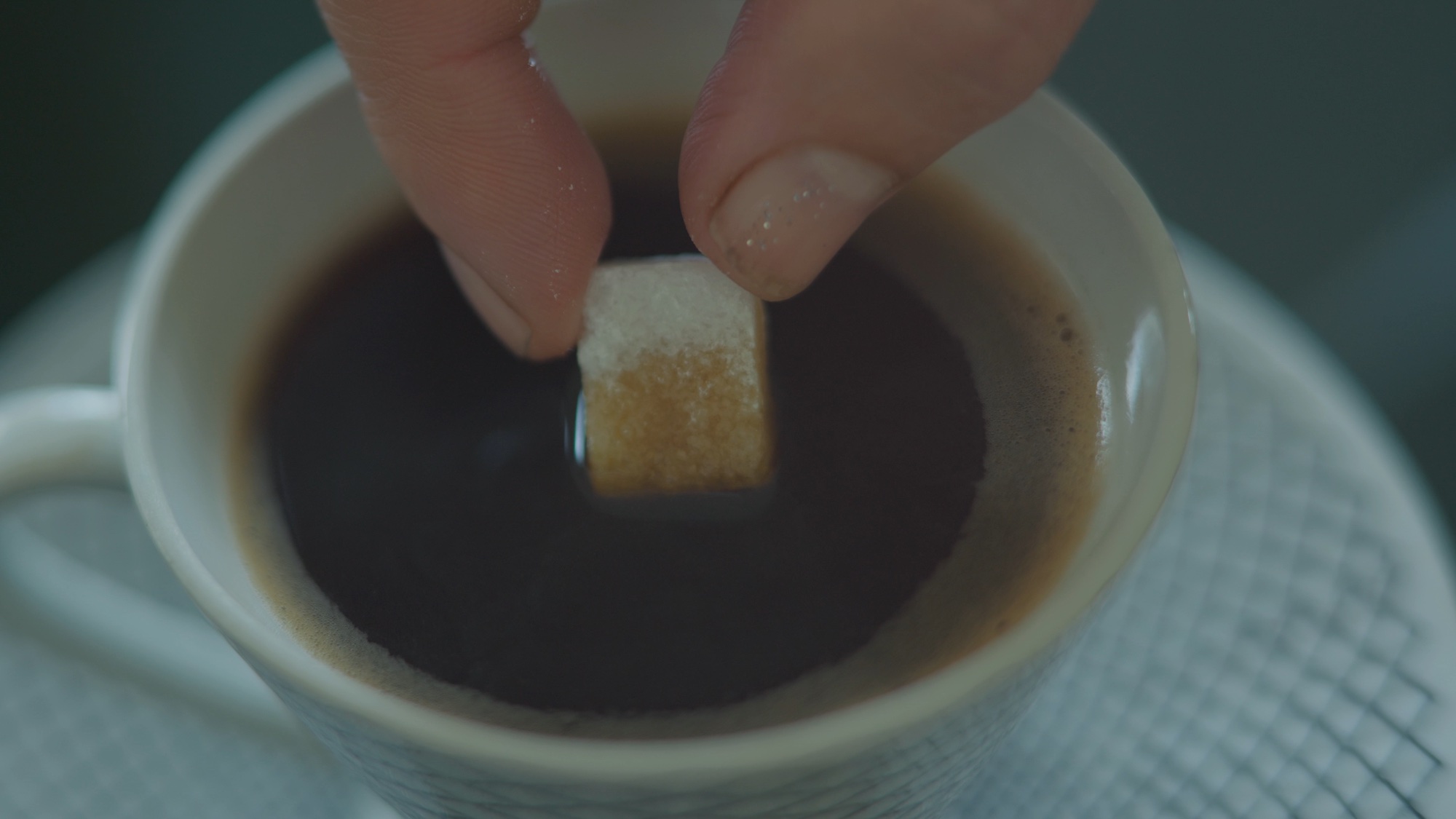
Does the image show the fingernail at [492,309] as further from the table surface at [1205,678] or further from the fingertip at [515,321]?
the table surface at [1205,678]

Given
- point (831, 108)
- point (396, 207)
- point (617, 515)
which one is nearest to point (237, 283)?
point (396, 207)

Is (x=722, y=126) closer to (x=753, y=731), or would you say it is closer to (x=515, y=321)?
(x=515, y=321)

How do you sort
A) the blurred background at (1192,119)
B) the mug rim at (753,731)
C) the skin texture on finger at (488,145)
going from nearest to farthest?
1. the mug rim at (753,731)
2. the skin texture on finger at (488,145)
3. the blurred background at (1192,119)

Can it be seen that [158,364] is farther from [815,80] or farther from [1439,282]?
[1439,282]

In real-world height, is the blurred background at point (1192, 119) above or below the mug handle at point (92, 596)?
below

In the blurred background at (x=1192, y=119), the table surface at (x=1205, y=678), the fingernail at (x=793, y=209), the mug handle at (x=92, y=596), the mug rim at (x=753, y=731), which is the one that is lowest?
the blurred background at (x=1192, y=119)

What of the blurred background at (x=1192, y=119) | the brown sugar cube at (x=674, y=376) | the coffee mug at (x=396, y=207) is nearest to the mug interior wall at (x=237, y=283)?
the coffee mug at (x=396, y=207)

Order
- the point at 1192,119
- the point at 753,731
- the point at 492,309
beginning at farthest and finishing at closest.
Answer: the point at 1192,119
the point at 492,309
the point at 753,731
